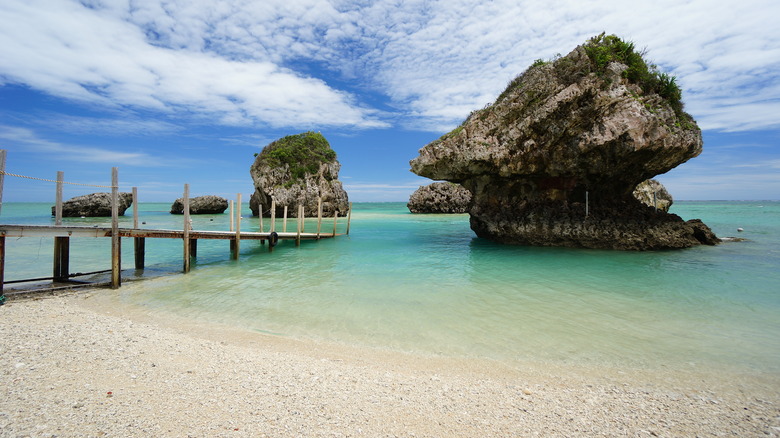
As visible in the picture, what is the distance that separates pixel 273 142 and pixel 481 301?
43393mm

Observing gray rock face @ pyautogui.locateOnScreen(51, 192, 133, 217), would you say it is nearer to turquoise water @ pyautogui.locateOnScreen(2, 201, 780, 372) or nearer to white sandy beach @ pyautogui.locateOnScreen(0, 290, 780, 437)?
turquoise water @ pyautogui.locateOnScreen(2, 201, 780, 372)

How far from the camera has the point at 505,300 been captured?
8930 mm

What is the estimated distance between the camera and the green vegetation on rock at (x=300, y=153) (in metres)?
42.7

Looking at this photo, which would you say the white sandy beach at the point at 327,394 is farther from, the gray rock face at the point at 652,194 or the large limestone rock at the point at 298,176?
the large limestone rock at the point at 298,176

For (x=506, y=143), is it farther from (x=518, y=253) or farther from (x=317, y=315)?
(x=317, y=315)

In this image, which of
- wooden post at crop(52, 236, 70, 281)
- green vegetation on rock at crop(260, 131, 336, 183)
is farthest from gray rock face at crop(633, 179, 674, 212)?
wooden post at crop(52, 236, 70, 281)

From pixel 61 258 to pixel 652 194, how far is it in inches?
1676

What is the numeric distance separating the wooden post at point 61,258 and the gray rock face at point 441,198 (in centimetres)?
4849

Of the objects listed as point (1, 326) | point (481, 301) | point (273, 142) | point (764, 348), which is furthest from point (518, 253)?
point (273, 142)

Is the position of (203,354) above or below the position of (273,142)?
below

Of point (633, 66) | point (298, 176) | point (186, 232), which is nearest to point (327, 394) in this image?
point (186, 232)

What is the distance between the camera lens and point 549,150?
53.3ft

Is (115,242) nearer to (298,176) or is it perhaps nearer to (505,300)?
(505,300)

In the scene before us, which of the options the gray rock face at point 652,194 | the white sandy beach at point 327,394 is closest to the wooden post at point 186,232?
the white sandy beach at point 327,394
